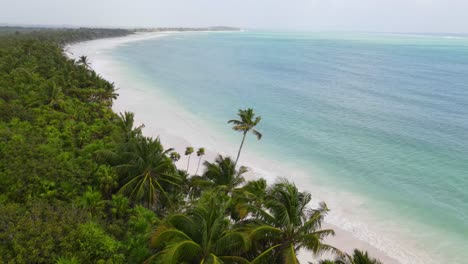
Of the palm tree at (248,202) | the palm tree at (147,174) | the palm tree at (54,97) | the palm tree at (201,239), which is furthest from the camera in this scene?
the palm tree at (54,97)

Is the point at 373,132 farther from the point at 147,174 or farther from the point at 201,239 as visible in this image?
the point at 201,239

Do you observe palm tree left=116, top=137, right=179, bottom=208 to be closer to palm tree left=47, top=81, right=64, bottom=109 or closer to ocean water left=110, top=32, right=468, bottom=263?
ocean water left=110, top=32, right=468, bottom=263

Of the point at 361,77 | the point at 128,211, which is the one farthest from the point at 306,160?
the point at 361,77

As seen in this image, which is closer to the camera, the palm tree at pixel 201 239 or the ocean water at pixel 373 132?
the palm tree at pixel 201 239

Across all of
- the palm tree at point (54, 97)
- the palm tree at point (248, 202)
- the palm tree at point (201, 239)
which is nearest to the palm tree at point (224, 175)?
the palm tree at point (248, 202)

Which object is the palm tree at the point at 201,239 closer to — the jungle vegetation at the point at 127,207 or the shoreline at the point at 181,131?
the jungle vegetation at the point at 127,207

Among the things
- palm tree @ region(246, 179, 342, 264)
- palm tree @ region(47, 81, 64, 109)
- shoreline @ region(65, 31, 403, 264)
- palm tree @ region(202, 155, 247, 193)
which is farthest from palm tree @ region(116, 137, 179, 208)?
palm tree @ region(47, 81, 64, 109)

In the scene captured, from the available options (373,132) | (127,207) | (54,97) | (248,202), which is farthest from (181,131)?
(373,132)
